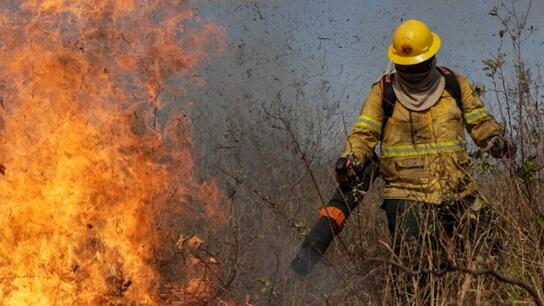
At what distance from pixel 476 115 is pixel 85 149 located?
2.47m

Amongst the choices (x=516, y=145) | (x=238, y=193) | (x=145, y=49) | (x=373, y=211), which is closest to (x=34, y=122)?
(x=145, y=49)

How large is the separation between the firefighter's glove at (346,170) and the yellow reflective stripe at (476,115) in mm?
833

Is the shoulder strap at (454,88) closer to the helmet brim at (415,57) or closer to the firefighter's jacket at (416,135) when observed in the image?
the firefighter's jacket at (416,135)

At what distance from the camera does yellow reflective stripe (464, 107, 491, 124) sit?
4.40 metres

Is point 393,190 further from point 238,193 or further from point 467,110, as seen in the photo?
point 238,193

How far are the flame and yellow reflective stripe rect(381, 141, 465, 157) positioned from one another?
1282mm

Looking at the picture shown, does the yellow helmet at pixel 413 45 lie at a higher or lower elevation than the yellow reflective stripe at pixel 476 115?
higher

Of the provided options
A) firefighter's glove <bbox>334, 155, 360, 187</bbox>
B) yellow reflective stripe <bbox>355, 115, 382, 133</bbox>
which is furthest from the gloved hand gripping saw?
yellow reflective stripe <bbox>355, 115, 382, 133</bbox>

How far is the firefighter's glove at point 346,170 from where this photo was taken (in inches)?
161

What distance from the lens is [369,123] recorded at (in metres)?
4.48

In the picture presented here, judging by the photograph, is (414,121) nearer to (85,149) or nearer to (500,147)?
(500,147)

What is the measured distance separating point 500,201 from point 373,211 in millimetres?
1662

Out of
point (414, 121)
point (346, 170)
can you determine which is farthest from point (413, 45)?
point (346, 170)

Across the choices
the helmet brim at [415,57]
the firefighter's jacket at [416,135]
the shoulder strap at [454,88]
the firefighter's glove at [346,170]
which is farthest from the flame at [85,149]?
the shoulder strap at [454,88]
